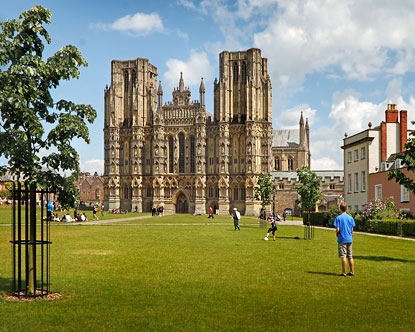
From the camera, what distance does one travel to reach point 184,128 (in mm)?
89312

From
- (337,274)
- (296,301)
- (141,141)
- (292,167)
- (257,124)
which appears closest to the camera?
(296,301)

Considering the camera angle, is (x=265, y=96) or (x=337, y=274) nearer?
(x=337, y=274)

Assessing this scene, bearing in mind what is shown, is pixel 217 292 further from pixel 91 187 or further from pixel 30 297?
pixel 91 187

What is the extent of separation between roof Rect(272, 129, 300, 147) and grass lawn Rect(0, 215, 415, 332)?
93039 mm

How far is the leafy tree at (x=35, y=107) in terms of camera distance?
37.6ft

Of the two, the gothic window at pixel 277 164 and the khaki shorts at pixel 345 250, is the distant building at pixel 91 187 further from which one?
the khaki shorts at pixel 345 250

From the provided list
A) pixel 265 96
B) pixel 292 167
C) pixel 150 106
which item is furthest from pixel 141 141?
pixel 292 167

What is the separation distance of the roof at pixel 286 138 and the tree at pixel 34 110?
10203cm

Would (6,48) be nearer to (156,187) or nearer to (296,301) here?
(296,301)

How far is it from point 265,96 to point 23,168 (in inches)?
3024

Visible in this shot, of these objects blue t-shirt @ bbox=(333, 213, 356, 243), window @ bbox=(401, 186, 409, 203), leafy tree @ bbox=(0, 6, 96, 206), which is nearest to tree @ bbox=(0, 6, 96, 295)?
leafy tree @ bbox=(0, 6, 96, 206)

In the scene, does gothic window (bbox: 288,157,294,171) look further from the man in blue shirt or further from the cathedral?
the man in blue shirt

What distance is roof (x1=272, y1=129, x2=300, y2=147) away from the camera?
371 feet

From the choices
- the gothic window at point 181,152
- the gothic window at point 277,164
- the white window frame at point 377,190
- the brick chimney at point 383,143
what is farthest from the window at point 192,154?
the white window frame at point 377,190
